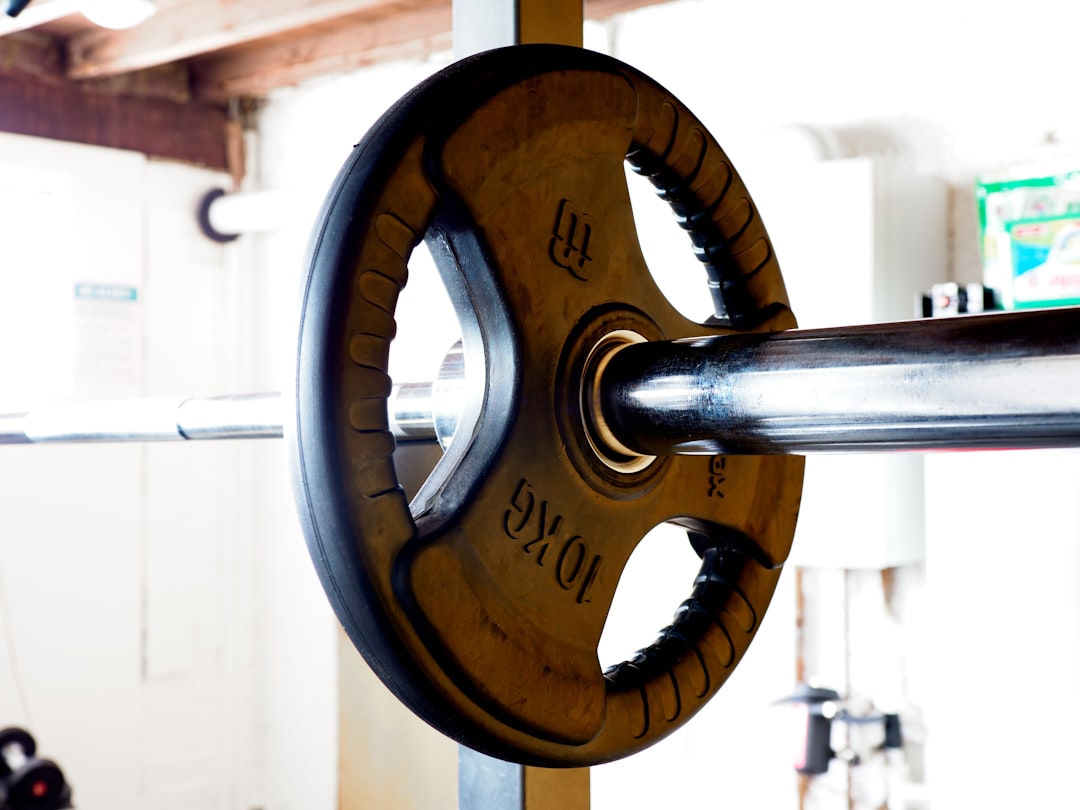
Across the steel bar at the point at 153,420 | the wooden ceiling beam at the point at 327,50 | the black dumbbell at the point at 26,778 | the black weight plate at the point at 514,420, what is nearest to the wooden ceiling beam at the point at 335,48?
the wooden ceiling beam at the point at 327,50

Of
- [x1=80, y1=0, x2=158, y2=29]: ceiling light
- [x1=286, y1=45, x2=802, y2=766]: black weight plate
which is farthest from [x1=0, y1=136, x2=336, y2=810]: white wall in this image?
[x1=286, y1=45, x2=802, y2=766]: black weight plate

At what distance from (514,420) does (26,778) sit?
308 cm

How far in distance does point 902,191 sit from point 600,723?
7.59 feet

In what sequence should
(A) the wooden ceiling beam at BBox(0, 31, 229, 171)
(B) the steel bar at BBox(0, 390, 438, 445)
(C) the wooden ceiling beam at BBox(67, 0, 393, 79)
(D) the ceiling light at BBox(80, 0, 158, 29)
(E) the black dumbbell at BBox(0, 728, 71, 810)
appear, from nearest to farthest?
1. (B) the steel bar at BBox(0, 390, 438, 445)
2. (D) the ceiling light at BBox(80, 0, 158, 29)
3. (E) the black dumbbell at BBox(0, 728, 71, 810)
4. (C) the wooden ceiling beam at BBox(67, 0, 393, 79)
5. (A) the wooden ceiling beam at BBox(0, 31, 229, 171)

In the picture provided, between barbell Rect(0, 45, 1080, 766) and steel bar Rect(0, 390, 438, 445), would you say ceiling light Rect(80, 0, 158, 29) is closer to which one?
steel bar Rect(0, 390, 438, 445)

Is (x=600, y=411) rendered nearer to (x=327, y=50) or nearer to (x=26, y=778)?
(x=26, y=778)

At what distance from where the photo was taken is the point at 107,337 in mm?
3686

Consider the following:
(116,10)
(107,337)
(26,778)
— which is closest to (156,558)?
(107,337)

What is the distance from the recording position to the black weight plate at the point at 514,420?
0.99ft

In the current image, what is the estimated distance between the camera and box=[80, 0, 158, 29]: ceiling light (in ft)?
8.52

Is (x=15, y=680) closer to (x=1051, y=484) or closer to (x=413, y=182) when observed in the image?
(x=1051, y=484)

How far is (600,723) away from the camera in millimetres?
351

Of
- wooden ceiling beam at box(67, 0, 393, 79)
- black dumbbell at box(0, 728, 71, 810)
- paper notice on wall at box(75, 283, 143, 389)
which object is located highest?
wooden ceiling beam at box(67, 0, 393, 79)

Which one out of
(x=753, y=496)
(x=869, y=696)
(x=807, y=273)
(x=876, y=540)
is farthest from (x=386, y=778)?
(x=753, y=496)
